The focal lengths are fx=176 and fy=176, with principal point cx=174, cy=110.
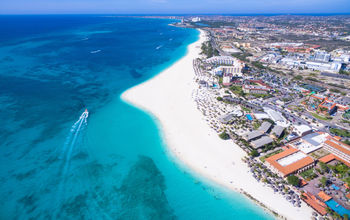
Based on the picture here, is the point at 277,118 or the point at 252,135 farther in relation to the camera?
the point at 277,118

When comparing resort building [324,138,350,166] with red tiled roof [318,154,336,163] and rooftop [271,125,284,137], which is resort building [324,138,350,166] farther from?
rooftop [271,125,284,137]

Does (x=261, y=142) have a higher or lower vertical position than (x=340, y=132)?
higher

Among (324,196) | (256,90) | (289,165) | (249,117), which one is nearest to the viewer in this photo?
(324,196)

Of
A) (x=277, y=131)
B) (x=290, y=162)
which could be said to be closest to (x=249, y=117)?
(x=277, y=131)

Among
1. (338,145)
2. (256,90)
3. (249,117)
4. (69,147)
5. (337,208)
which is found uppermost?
(256,90)

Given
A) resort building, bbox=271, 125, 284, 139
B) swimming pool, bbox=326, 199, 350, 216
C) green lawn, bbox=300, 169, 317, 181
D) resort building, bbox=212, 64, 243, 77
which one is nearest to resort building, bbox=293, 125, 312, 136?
resort building, bbox=271, 125, 284, 139

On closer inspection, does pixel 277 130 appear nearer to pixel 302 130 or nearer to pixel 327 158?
pixel 302 130

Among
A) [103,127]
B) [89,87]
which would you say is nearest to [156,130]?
[103,127]

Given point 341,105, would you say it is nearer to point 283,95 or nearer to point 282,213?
point 283,95
